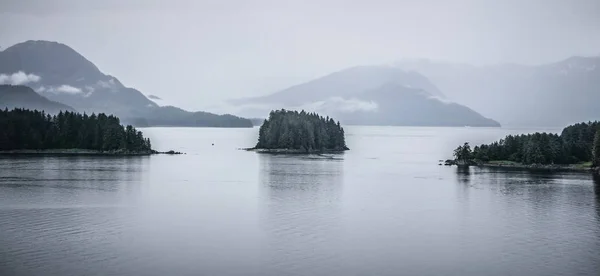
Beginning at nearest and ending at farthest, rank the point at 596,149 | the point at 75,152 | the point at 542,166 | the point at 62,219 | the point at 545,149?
the point at 62,219
the point at 596,149
the point at 542,166
the point at 545,149
the point at 75,152

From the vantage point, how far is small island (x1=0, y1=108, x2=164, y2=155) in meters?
171

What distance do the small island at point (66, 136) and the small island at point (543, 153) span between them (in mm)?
99552

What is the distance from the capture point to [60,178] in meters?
98.6

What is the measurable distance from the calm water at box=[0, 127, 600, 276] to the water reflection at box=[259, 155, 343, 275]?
0.55 feet

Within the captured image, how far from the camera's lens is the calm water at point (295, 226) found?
4109cm

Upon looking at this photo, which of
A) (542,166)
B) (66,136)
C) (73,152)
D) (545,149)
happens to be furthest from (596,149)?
(66,136)

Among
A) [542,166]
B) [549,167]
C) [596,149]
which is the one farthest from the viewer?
[542,166]

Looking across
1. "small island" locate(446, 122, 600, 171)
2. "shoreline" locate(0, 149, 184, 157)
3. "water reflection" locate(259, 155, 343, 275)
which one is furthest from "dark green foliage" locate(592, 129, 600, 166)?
"shoreline" locate(0, 149, 184, 157)

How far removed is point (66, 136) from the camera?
591 feet

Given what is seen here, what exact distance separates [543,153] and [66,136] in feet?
471

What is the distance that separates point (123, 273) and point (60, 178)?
223 feet

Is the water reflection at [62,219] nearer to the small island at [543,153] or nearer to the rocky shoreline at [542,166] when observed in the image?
the rocky shoreline at [542,166]

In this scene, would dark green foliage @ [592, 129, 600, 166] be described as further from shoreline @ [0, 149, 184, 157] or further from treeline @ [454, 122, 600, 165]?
shoreline @ [0, 149, 184, 157]

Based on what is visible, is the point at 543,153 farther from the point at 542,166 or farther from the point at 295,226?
the point at 295,226
